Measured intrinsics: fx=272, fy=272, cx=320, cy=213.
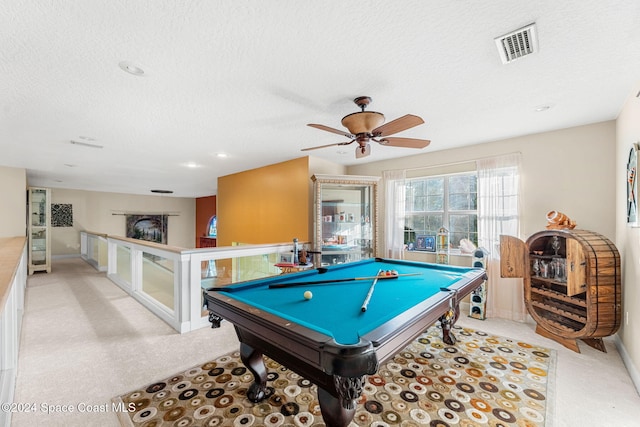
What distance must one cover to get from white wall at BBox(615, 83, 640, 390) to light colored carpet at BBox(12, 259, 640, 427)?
21 centimetres

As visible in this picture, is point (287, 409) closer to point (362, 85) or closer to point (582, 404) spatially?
point (582, 404)

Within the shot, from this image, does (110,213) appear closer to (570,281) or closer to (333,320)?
(333,320)

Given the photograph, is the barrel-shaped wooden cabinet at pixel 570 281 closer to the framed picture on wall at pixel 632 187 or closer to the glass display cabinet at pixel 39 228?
Answer: the framed picture on wall at pixel 632 187

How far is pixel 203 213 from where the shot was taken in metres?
11.3

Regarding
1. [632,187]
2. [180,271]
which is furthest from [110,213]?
[632,187]

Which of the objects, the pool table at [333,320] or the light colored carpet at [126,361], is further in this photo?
the light colored carpet at [126,361]

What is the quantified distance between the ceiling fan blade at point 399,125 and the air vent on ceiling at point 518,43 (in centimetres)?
61

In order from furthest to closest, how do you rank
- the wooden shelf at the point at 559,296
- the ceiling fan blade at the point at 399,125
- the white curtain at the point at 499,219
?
1. the white curtain at the point at 499,219
2. the wooden shelf at the point at 559,296
3. the ceiling fan blade at the point at 399,125

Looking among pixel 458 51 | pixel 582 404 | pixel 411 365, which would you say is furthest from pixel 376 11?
pixel 582 404

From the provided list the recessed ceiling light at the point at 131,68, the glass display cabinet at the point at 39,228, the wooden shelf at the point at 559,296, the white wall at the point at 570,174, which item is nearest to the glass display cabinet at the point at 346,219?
the white wall at the point at 570,174

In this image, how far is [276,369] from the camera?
7.62 feet

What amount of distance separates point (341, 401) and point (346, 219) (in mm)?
3541

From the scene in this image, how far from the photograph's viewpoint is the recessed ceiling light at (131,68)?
6.12 feet

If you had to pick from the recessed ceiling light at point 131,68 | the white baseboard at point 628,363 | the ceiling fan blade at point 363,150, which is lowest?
the white baseboard at point 628,363
